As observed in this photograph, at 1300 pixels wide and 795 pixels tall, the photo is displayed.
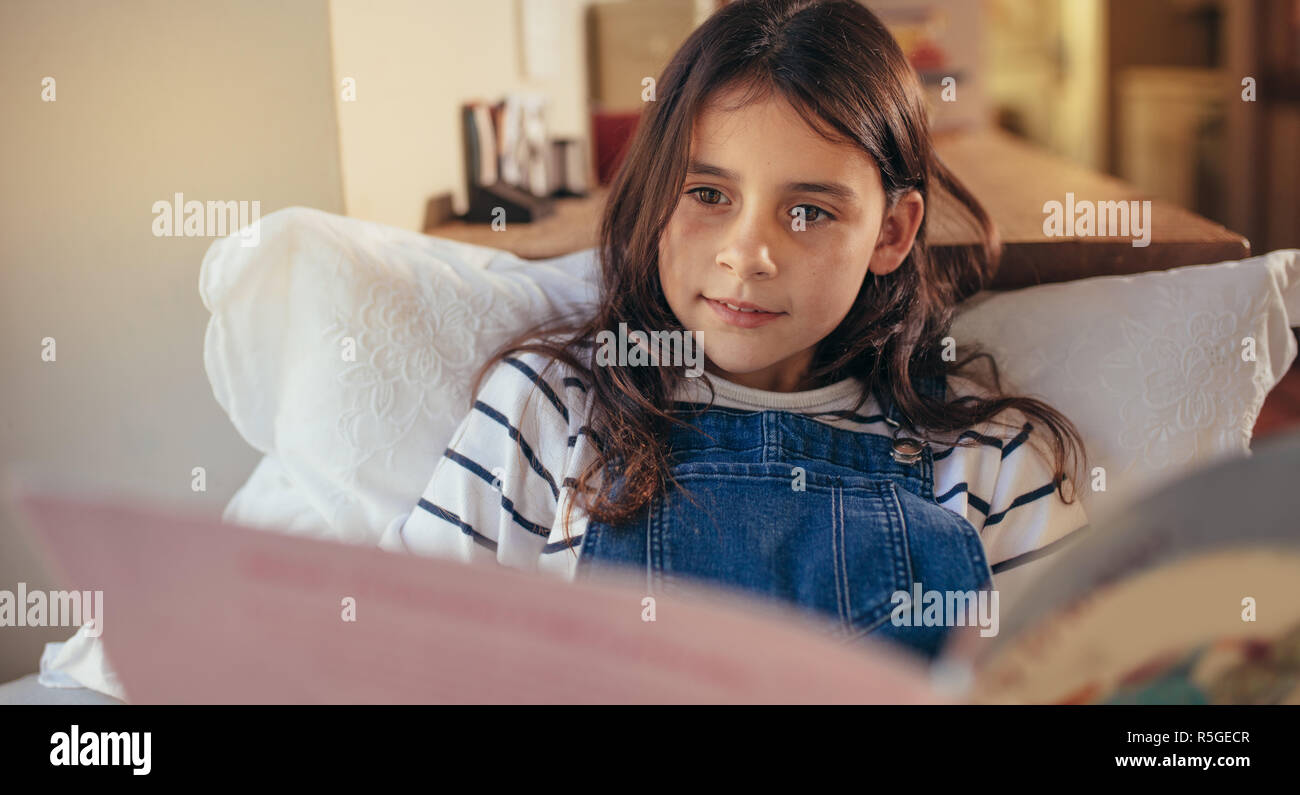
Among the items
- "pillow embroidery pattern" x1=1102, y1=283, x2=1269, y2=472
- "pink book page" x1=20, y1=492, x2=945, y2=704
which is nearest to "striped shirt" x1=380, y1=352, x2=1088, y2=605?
"pillow embroidery pattern" x1=1102, y1=283, x2=1269, y2=472

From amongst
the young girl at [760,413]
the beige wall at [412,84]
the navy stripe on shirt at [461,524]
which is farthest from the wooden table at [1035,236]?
the navy stripe on shirt at [461,524]

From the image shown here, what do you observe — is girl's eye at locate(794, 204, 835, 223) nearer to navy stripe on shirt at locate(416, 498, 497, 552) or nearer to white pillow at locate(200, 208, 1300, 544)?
white pillow at locate(200, 208, 1300, 544)

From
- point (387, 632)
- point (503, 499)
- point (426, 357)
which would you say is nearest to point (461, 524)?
point (503, 499)

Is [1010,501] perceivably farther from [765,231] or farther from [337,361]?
[337,361]

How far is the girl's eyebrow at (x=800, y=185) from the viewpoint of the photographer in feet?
2.87

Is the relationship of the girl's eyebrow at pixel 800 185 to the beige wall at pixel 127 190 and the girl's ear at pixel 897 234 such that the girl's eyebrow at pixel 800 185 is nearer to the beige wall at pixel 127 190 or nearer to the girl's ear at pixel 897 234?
the girl's ear at pixel 897 234

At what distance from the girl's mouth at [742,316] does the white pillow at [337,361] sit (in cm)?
23

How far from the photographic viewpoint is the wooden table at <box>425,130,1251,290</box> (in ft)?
3.78

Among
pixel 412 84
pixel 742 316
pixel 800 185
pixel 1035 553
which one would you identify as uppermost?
pixel 412 84

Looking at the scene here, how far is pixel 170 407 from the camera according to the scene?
1145 millimetres

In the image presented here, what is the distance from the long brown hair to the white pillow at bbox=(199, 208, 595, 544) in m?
0.06

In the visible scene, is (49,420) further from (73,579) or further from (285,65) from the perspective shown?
(73,579)

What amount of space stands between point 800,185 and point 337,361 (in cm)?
42

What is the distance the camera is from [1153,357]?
100cm
